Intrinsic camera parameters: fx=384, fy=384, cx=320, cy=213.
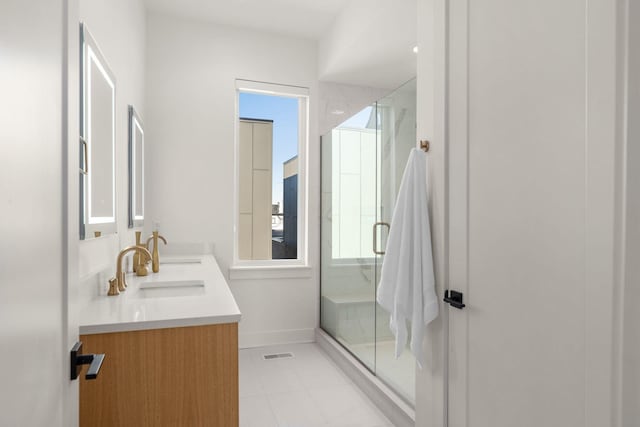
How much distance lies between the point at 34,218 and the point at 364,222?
94.3 inches

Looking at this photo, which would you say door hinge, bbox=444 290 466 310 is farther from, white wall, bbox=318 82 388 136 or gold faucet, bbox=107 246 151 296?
white wall, bbox=318 82 388 136

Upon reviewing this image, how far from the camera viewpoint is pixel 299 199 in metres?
3.71

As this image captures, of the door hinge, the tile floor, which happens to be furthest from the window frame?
the door hinge

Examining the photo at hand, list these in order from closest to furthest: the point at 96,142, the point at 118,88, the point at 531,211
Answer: the point at 531,211, the point at 96,142, the point at 118,88

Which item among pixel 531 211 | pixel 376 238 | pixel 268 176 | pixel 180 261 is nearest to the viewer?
pixel 531 211

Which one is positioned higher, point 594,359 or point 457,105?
point 457,105

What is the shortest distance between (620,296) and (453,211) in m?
0.64

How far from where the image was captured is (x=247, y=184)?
364 centimetres

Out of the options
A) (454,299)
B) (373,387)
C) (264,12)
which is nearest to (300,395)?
(373,387)

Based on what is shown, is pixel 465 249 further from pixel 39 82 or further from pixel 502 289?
pixel 39 82

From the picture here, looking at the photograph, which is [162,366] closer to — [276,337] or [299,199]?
[276,337]

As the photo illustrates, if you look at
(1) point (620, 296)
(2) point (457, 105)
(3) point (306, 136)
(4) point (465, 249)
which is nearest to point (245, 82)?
(3) point (306, 136)

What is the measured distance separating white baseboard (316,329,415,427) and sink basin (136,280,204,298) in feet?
4.13

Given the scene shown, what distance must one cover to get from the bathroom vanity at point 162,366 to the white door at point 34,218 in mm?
462
